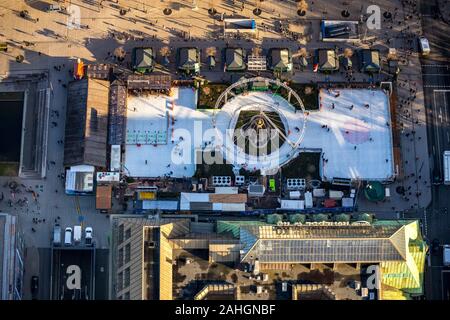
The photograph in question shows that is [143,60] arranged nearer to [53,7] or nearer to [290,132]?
[53,7]

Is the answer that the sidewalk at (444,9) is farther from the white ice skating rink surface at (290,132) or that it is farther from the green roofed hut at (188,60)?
the green roofed hut at (188,60)

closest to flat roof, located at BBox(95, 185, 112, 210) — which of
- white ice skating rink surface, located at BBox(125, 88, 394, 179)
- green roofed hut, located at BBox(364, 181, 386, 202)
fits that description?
white ice skating rink surface, located at BBox(125, 88, 394, 179)

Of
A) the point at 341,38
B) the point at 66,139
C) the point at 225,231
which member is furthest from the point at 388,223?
the point at 66,139

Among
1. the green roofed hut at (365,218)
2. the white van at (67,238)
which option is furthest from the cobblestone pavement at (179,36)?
the green roofed hut at (365,218)

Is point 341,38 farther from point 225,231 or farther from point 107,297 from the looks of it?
point 107,297

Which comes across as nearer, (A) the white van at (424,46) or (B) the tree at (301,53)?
(A) the white van at (424,46)

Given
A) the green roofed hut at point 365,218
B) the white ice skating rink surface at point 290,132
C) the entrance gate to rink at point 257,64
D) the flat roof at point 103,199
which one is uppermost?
the entrance gate to rink at point 257,64
